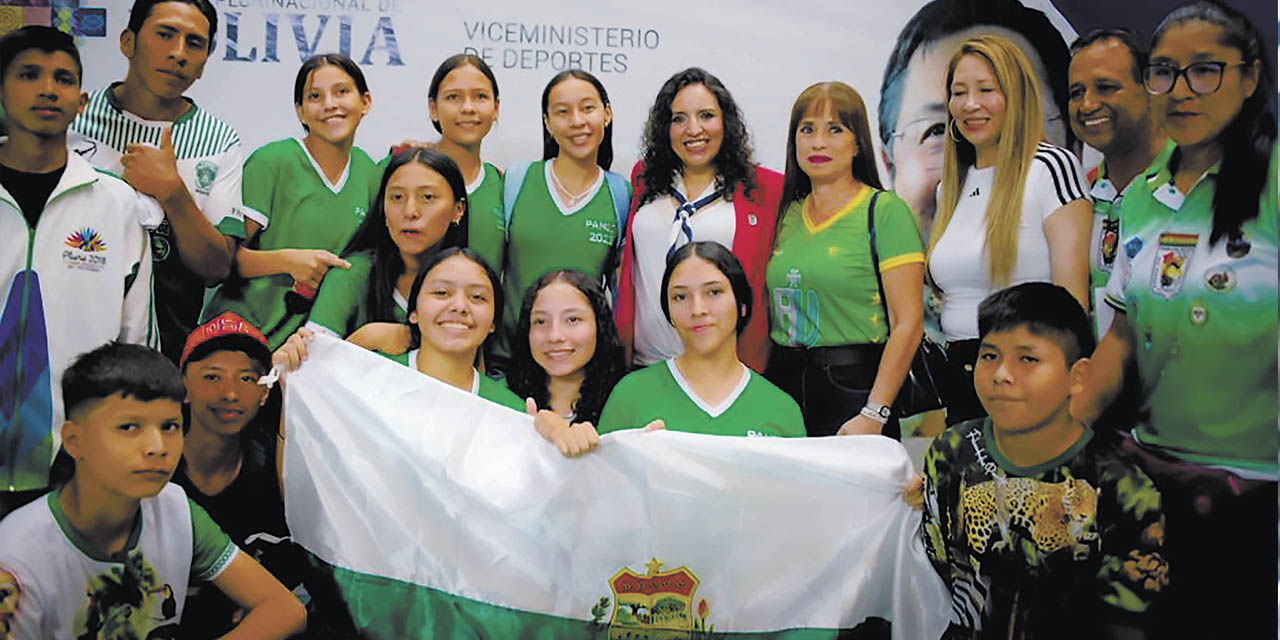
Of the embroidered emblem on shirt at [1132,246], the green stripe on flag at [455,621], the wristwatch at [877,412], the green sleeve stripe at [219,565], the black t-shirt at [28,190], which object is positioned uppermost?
the black t-shirt at [28,190]

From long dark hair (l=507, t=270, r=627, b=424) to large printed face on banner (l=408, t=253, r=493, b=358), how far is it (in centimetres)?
10

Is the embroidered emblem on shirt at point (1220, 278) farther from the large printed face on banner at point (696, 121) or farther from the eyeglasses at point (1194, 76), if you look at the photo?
the large printed face on banner at point (696, 121)

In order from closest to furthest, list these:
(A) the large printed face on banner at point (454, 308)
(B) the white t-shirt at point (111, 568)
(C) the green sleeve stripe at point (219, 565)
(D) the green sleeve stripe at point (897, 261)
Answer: (B) the white t-shirt at point (111, 568) < (C) the green sleeve stripe at point (219, 565) < (A) the large printed face on banner at point (454, 308) < (D) the green sleeve stripe at point (897, 261)

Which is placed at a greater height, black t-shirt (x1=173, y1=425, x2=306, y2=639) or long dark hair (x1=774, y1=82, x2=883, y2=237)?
long dark hair (x1=774, y1=82, x2=883, y2=237)

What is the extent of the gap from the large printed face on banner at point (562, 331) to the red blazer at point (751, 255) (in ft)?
0.40

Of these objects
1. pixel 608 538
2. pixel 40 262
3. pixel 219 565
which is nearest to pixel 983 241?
pixel 608 538

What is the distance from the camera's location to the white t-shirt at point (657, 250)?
296 cm

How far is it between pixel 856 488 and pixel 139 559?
1.75 metres

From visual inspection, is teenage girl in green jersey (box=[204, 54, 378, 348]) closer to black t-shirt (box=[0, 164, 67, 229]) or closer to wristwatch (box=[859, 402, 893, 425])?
black t-shirt (box=[0, 164, 67, 229])

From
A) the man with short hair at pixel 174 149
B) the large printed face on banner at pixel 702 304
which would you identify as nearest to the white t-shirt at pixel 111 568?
the man with short hair at pixel 174 149

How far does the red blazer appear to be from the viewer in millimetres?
2951

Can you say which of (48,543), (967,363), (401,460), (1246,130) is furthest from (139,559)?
(1246,130)

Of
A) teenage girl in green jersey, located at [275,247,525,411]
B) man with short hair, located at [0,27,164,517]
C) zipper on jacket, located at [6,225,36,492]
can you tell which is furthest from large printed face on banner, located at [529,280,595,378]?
zipper on jacket, located at [6,225,36,492]

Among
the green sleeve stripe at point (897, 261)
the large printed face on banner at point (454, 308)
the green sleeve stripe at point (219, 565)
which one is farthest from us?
the green sleeve stripe at point (897, 261)
